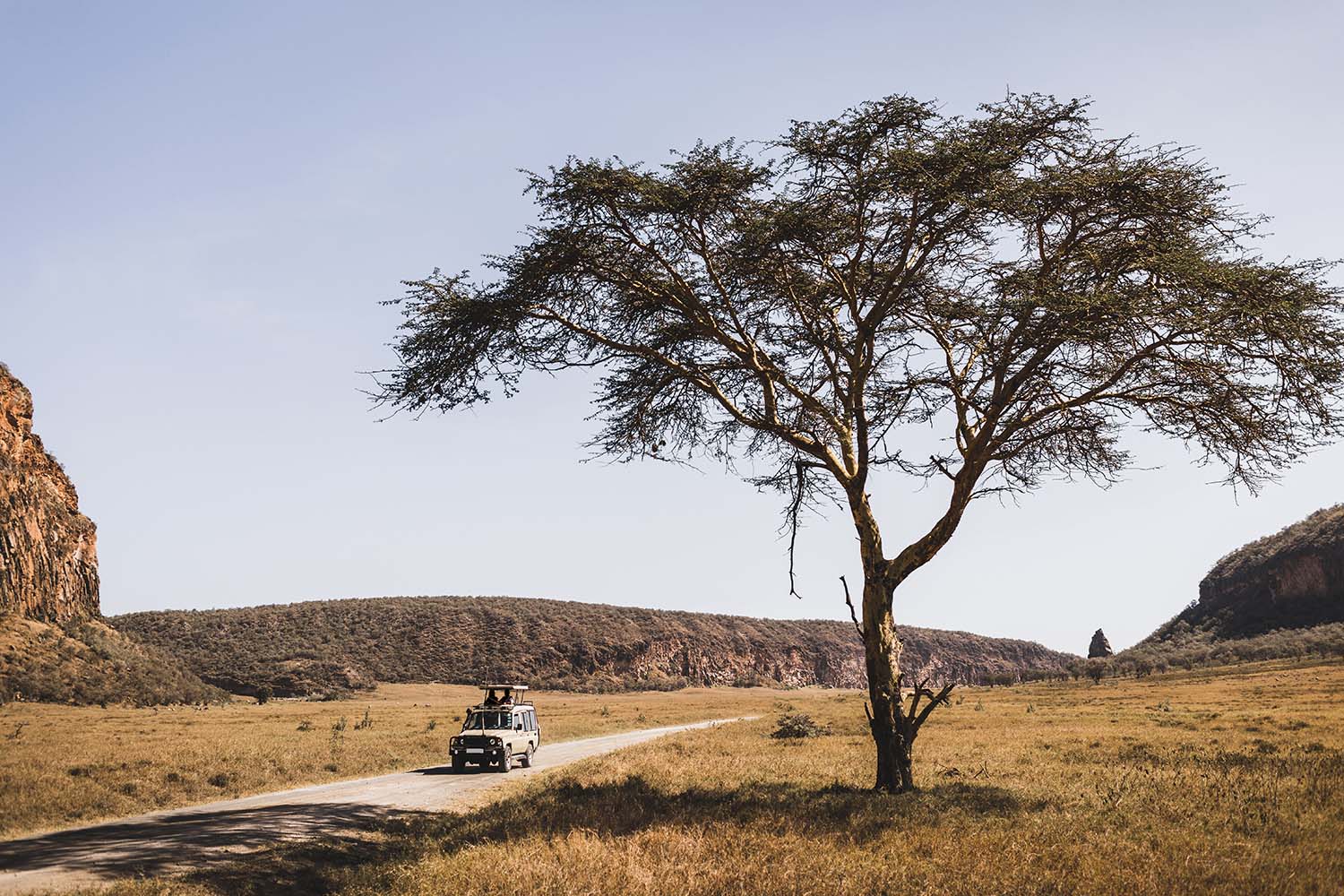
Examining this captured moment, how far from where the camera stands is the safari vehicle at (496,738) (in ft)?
85.4

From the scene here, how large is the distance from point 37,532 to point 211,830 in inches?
2495

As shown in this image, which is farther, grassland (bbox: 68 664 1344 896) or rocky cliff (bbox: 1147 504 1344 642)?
rocky cliff (bbox: 1147 504 1344 642)

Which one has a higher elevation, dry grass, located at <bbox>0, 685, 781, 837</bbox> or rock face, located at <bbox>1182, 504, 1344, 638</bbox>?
rock face, located at <bbox>1182, 504, 1344, 638</bbox>

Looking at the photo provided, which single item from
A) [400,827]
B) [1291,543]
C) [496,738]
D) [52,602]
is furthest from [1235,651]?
[52,602]

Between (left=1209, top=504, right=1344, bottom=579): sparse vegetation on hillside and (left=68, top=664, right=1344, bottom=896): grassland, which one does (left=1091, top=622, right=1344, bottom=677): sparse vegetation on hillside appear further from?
(left=68, top=664, right=1344, bottom=896): grassland

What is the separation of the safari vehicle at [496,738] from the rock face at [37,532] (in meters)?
48.2

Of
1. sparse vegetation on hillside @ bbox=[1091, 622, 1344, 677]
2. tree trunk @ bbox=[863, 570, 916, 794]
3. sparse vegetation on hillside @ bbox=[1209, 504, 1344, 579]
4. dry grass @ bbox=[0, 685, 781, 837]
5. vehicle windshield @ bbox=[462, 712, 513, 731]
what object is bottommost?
sparse vegetation on hillside @ bbox=[1091, 622, 1344, 677]

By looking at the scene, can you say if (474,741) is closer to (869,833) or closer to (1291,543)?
(869,833)

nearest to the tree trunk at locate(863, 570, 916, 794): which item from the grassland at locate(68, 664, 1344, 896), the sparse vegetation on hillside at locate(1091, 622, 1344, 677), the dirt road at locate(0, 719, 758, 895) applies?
the grassland at locate(68, 664, 1344, 896)

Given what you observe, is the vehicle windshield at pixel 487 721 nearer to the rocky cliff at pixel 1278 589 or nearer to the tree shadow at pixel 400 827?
the tree shadow at pixel 400 827

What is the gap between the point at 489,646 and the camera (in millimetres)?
107750

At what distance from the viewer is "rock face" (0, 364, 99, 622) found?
62.4 m

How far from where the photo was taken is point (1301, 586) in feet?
346

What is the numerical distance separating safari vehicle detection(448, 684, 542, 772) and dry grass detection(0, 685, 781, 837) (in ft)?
10.6
